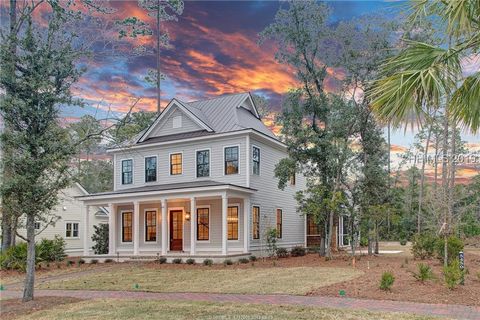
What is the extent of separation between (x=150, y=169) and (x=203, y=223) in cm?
440

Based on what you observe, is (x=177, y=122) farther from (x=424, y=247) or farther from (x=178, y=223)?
(x=424, y=247)

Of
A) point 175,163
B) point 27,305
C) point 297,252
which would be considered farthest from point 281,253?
point 27,305

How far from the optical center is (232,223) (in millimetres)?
21688

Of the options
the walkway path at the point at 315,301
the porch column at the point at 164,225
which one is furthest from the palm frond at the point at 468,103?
the porch column at the point at 164,225

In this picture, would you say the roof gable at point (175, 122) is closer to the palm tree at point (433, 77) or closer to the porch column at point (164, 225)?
the porch column at point (164, 225)

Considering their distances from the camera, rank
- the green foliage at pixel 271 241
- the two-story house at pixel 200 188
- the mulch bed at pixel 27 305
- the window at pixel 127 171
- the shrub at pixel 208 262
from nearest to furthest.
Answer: the mulch bed at pixel 27 305 < the shrub at pixel 208 262 < the two-story house at pixel 200 188 < the green foliage at pixel 271 241 < the window at pixel 127 171

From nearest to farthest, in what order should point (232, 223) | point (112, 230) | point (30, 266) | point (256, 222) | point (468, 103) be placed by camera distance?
1. point (468, 103)
2. point (30, 266)
3. point (232, 223)
4. point (256, 222)
5. point (112, 230)

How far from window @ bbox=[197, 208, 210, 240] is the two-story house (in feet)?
0.16

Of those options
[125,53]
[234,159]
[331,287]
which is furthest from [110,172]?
[331,287]

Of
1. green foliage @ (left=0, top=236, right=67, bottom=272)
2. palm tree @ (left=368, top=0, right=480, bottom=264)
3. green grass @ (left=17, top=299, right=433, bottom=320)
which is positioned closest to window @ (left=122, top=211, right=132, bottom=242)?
green foliage @ (left=0, top=236, right=67, bottom=272)

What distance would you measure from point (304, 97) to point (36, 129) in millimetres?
12660

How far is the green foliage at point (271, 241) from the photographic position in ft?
70.0

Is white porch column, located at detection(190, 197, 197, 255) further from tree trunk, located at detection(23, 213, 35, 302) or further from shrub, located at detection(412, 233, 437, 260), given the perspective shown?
tree trunk, located at detection(23, 213, 35, 302)

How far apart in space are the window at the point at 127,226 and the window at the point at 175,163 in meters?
3.60
